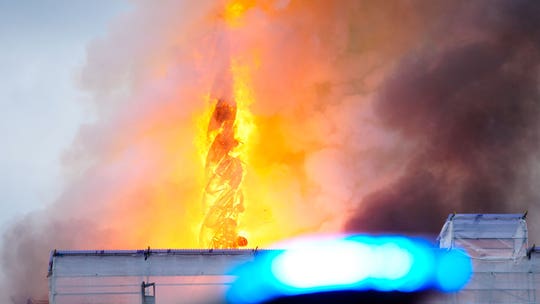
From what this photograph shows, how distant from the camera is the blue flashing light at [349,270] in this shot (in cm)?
8631

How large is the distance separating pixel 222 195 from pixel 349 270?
41.4 feet

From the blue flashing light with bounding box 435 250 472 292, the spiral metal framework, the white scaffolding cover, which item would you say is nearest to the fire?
the spiral metal framework

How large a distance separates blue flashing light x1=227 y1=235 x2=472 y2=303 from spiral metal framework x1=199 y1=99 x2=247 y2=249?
848 cm

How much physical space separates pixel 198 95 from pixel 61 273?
21735mm

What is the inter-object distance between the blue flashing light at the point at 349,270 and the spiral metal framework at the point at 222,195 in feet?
27.8

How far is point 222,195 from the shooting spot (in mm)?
96125

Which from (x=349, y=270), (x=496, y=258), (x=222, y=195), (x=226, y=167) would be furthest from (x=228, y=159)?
(x=496, y=258)

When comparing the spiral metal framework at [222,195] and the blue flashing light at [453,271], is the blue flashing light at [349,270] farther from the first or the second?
the spiral metal framework at [222,195]

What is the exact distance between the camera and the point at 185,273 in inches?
3383

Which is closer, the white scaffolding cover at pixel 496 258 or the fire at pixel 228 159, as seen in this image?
the white scaffolding cover at pixel 496 258

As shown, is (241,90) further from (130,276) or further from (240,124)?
(130,276)

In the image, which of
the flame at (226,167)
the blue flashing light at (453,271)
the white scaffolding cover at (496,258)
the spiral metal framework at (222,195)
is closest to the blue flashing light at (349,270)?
the blue flashing light at (453,271)

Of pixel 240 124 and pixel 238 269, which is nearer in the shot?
pixel 238 269

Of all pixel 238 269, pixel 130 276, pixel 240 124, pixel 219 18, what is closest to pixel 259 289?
pixel 238 269
